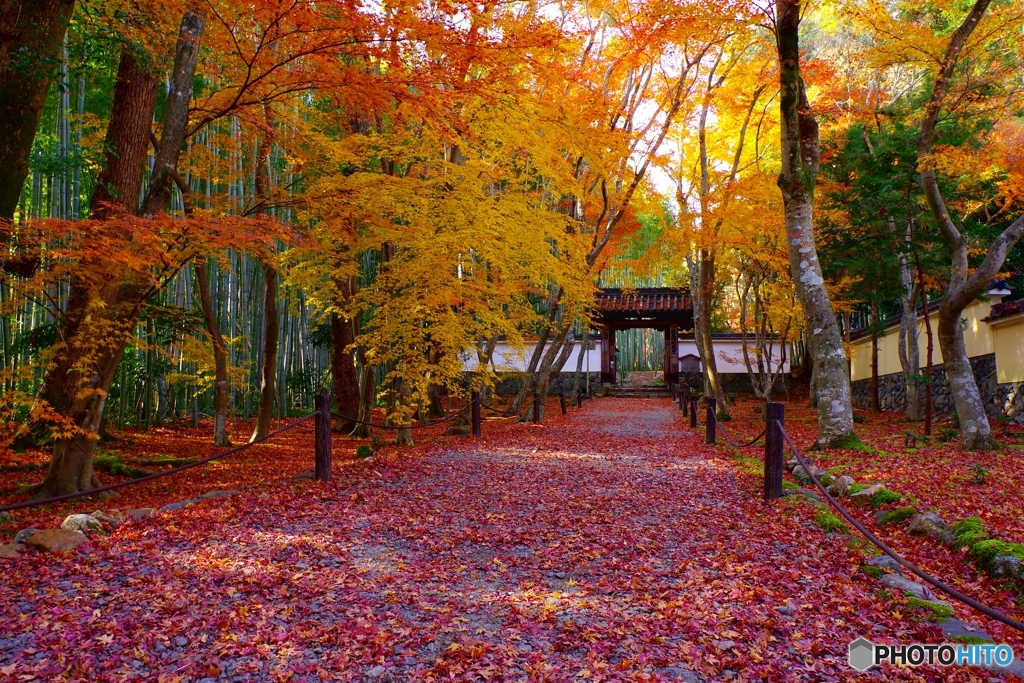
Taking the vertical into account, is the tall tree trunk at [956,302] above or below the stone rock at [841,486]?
above

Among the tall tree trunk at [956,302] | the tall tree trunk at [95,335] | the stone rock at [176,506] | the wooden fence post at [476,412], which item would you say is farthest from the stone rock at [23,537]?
the tall tree trunk at [956,302]

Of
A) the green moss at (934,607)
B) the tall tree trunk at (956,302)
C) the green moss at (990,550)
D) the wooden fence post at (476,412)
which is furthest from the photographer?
the wooden fence post at (476,412)

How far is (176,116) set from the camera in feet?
17.8

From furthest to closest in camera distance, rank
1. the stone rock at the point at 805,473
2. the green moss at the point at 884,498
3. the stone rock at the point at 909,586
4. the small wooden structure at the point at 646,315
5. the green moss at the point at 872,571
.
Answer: the small wooden structure at the point at 646,315 → the stone rock at the point at 805,473 → the green moss at the point at 884,498 → the green moss at the point at 872,571 → the stone rock at the point at 909,586

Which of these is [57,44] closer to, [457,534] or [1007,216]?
[457,534]

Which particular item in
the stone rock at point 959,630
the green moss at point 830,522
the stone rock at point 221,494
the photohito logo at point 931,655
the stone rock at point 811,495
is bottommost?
the photohito logo at point 931,655

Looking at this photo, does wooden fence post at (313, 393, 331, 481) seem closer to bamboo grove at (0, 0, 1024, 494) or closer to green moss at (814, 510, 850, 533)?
bamboo grove at (0, 0, 1024, 494)

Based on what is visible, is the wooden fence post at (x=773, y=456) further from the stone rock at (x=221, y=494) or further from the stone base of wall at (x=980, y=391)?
the stone base of wall at (x=980, y=391)

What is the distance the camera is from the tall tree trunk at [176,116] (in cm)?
530

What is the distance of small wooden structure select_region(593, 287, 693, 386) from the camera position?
21453 millimetres

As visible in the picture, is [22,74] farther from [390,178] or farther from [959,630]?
[959,630]

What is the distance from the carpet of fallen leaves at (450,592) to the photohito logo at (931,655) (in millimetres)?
73

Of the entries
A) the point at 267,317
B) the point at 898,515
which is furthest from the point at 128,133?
the point at 898,515

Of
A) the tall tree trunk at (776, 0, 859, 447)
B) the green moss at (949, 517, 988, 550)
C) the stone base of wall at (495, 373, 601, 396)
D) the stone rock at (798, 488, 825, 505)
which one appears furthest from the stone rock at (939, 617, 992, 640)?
the stone base of wall at (495, 373, 601, 396)
